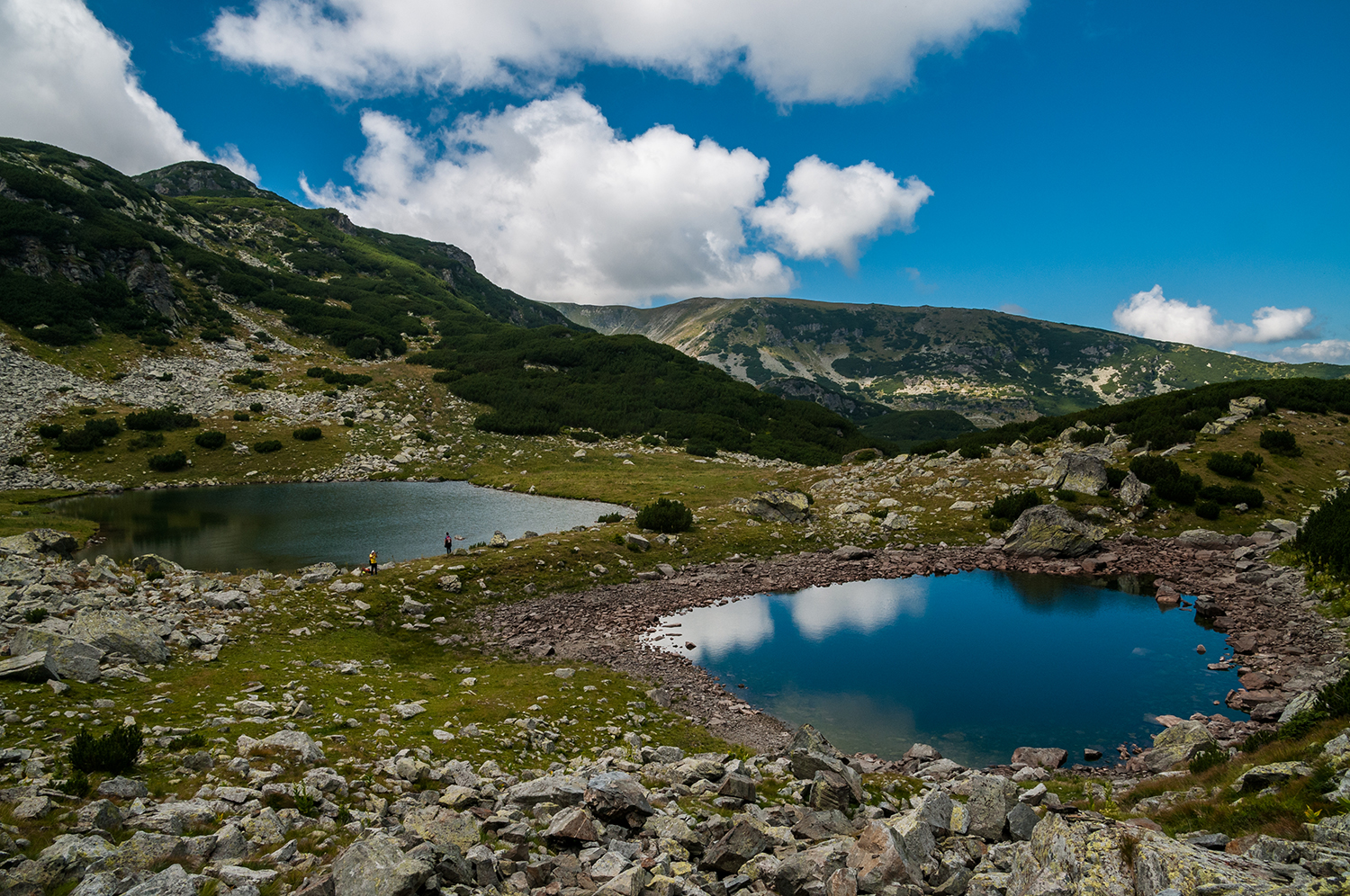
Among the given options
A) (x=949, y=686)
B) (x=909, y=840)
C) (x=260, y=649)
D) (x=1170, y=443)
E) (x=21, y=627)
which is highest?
(x=1170, y=443)

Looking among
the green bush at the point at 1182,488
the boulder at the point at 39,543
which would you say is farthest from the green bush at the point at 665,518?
the green bush at the point at 1182,488

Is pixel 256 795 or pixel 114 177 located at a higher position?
pixel 114 177

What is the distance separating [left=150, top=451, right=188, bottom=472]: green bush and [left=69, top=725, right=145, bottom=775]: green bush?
74987 millimetres

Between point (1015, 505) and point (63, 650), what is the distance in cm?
5039

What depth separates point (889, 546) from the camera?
141ft

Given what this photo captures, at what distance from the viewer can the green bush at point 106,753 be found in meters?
10.1

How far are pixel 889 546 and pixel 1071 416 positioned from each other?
35.3 meters

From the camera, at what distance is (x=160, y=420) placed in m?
75.6

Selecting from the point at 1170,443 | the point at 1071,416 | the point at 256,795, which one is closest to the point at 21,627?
the point at 256,795

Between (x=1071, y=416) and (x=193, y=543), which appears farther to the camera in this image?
(x=1071, y=416)

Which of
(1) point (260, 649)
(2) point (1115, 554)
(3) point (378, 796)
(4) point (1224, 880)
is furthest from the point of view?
(2) point (1115, 554)

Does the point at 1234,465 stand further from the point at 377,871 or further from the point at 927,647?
the point at 377,871

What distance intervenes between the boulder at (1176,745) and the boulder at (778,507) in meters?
29.8

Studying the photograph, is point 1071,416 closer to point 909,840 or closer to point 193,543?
point 909,840
